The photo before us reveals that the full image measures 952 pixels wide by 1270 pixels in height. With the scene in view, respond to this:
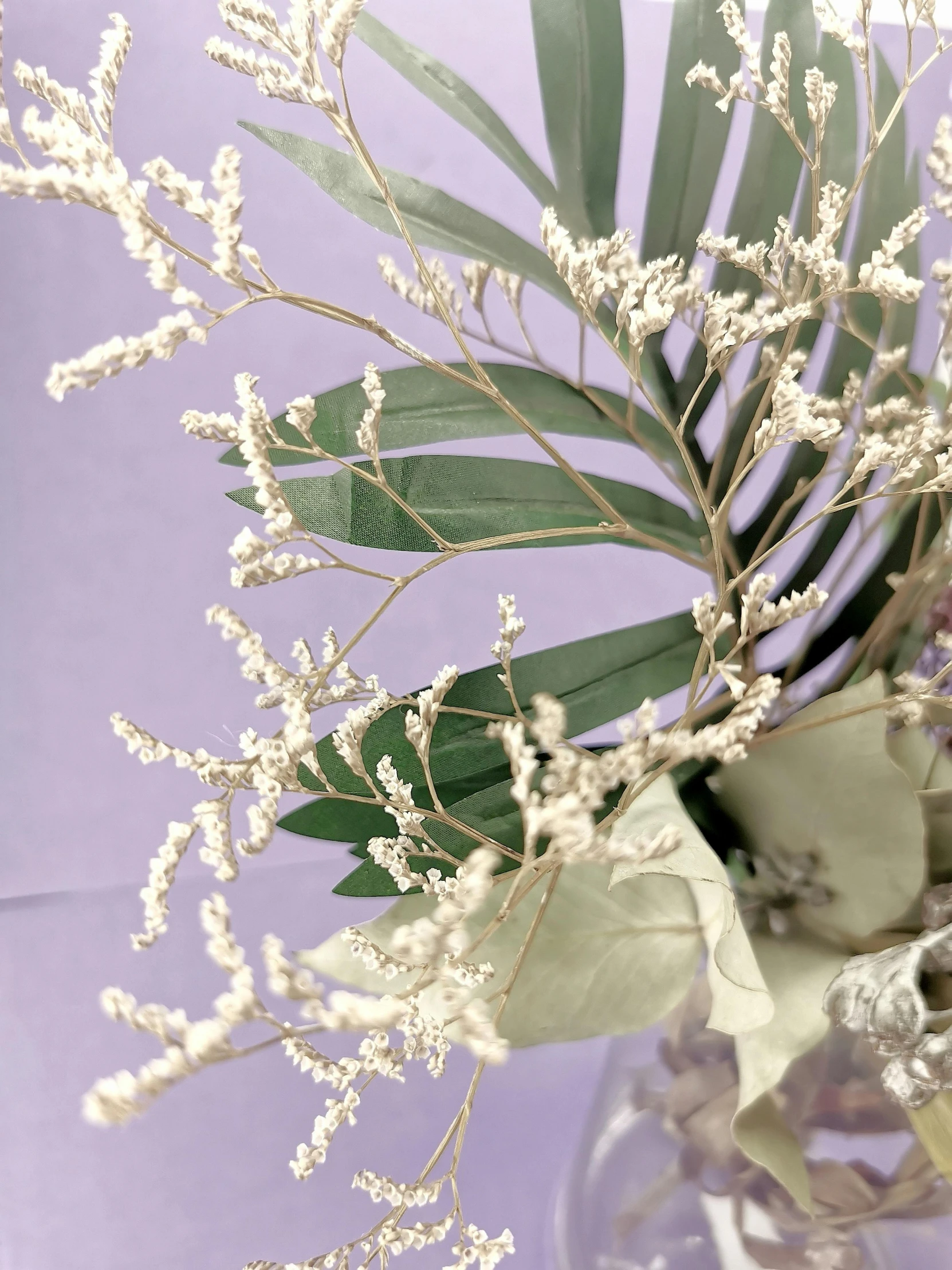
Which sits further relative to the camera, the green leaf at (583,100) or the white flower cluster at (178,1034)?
the green leaf at (583,100)

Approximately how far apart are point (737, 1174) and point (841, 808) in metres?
0.12

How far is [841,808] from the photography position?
23 cm

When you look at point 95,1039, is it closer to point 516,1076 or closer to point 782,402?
point 516,1076

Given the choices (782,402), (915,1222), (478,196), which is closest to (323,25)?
(782,402)

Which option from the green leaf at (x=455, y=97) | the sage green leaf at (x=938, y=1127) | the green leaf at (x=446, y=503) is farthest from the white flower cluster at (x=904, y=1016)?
the green leaf at (x=455, y=97)

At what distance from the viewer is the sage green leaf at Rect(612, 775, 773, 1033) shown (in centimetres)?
19

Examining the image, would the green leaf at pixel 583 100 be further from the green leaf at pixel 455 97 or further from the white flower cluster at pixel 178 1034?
the white flower cluster at pixel 178 1034

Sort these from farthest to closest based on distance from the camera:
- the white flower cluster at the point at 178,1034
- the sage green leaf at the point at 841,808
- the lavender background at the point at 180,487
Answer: the lavender background at the point at 180,487
the sage green leaf at the point at 841,808
the white flower cluster at the point at 178,1034

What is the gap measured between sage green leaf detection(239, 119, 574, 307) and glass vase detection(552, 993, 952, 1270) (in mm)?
214

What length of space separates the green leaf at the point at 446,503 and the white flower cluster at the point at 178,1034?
12 centimetres

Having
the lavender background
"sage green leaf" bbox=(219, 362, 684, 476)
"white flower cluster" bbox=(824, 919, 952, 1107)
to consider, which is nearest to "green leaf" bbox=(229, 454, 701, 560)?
"sage green leaf" bbox=(219, 362, 684, 476)

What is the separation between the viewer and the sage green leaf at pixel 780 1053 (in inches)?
8.4

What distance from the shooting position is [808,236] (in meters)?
0.27

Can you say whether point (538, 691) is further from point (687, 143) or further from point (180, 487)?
point (180, 487)
